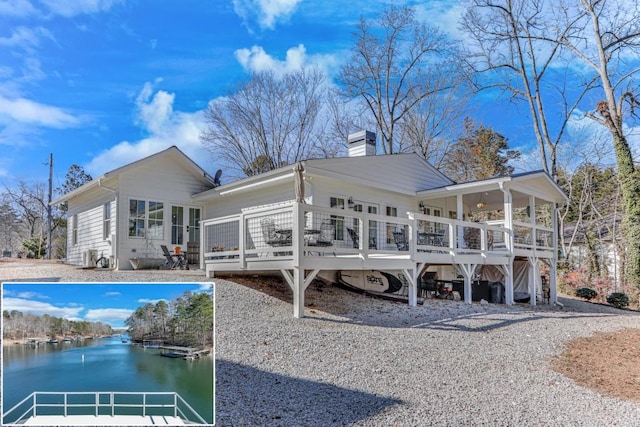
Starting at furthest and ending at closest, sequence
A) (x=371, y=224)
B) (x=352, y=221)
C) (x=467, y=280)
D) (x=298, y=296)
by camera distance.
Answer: (x=371, y=224), (x=352, y=221), (x=467, y=280), (x=298, y=296)

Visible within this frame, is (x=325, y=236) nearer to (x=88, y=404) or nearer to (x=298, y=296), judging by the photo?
(x=298, y=296)

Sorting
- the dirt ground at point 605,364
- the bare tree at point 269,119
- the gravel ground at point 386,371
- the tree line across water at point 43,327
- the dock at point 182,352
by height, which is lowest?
the dirt ground at point 605,364

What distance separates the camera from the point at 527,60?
24.7m

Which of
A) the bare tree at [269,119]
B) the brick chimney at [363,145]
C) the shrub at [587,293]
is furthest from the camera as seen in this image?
the bare tree at [269,119]

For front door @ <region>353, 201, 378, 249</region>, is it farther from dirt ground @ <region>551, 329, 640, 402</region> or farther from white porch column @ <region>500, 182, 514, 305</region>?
dirt ground @ <region>551, 329, 640, 402</region>

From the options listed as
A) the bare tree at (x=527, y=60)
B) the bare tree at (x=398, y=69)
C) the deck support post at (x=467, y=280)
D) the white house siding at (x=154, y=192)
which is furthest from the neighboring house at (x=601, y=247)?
the white house siding at (x=154, y=192)

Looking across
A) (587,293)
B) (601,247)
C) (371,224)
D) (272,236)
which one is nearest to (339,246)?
(371,224)

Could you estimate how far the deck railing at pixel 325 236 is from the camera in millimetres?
8945

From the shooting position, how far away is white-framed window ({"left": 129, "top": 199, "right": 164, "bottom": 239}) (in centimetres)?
1453

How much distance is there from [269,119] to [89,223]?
15.6m

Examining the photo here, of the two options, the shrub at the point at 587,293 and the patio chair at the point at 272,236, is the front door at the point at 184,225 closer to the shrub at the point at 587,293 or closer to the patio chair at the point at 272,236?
the patio chair at the point at 272,236

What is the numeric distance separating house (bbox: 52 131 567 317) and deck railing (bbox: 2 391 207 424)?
5.90m

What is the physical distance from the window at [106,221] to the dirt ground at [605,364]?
43.7 feet

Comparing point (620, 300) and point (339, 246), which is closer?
point (339, 246)
